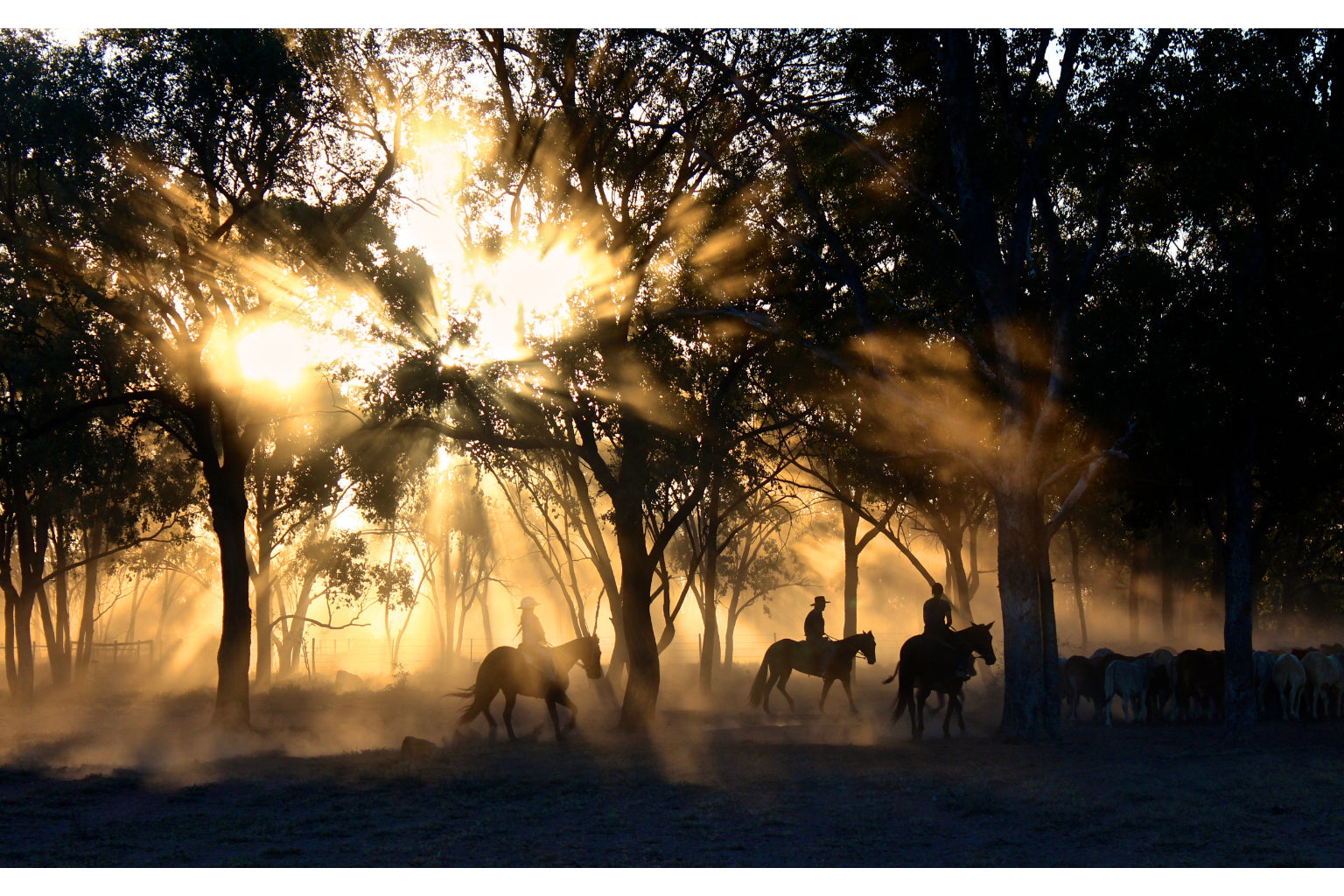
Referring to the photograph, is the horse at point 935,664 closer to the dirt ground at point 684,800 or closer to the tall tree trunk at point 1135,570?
the dirt ground at point 684,800

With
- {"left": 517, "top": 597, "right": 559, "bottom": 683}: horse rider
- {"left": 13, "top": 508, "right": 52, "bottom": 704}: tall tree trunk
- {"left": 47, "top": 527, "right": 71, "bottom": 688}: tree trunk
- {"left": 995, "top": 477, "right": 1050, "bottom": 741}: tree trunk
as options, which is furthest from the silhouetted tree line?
{"left": 47, "top": 527, "right": 71, "bottom": 688}: tree trunk

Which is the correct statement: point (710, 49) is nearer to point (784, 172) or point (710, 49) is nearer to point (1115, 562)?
point (784, 172)

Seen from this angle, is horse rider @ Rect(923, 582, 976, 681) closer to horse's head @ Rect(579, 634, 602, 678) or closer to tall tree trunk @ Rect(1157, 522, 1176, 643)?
horse's head @ Rect(579, 634, 602, 678)

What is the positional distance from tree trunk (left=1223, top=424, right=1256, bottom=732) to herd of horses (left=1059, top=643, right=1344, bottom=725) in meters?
4.39

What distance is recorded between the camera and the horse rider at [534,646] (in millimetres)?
20156

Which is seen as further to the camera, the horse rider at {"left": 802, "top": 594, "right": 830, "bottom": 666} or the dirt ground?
the horse rider at {"left": 802, "top": 594, "right": 830, "bottom": 666}

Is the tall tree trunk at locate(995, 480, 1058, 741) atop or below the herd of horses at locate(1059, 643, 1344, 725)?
atop

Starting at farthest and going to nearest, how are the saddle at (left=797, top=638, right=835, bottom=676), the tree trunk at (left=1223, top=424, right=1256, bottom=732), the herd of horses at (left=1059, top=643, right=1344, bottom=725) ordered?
the saddle at (left=797, top=638, right=835, bottom=676) → the herd of horses at (left=1059, top=643, right=1344, bottom=725) → the tree trunk at (left=1223, top=424, right=1256, bottom=732)

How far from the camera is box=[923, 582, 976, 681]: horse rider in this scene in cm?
1936

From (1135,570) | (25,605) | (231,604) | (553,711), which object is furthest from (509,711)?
(1135,570)

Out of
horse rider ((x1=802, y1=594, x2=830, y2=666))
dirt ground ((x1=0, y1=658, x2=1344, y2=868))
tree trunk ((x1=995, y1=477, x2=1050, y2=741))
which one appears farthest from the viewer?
horse rider ((x1=802, y1=594, x2=830, y2=666))

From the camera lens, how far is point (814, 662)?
25297mm

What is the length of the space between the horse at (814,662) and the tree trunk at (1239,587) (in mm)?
6753

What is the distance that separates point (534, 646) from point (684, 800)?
342 inches
